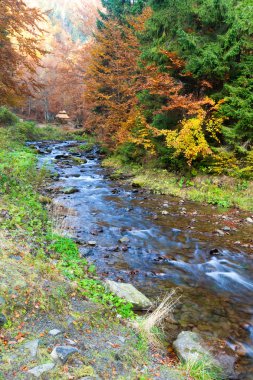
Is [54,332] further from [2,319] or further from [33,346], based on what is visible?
[2,319]

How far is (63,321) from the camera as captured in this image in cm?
359

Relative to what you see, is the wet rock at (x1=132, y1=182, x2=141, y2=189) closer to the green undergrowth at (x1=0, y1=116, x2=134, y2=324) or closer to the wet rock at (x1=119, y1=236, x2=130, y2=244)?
the green undergrowth at (x1=0, y1=116, x2=134, y2=324)

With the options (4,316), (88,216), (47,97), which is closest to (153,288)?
(4,316)

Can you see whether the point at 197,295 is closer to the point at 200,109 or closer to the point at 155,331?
the point at 155,331

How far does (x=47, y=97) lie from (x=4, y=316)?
46.3 m

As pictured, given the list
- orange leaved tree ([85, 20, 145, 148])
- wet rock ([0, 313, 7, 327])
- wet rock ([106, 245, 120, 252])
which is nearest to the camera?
wet rock ([0, 313, 7, 327])

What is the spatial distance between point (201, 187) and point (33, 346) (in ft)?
34.0

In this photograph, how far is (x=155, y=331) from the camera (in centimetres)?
423

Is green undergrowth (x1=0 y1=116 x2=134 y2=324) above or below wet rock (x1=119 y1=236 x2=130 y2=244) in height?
above

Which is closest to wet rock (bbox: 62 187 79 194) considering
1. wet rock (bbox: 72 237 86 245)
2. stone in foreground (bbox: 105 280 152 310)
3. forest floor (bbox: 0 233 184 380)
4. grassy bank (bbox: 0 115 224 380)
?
wet rock (bbox: 72 237 86 245)

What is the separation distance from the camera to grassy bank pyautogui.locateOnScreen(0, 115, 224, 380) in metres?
2.96

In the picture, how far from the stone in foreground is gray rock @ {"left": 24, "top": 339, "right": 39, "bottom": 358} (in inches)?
77.5

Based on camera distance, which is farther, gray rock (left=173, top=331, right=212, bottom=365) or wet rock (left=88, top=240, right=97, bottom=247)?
wet rock (left=88, top=240, right=97, bottom=247)

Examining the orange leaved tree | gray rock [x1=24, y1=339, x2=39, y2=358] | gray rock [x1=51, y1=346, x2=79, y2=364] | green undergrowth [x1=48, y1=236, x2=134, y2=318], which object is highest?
the orange leaved tree
